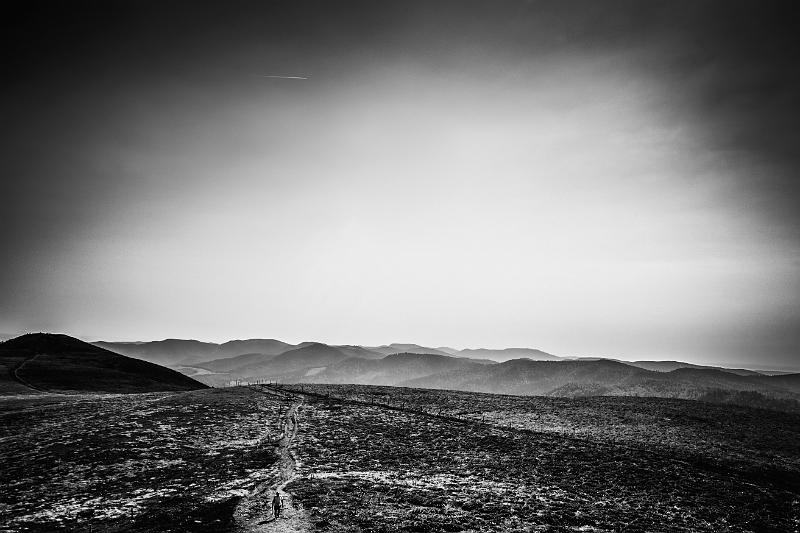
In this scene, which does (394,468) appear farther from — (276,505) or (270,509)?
(270,509)

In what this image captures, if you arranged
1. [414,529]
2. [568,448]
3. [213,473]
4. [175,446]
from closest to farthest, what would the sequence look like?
[414,529] < [213,473] < [175,446] < [568,448]

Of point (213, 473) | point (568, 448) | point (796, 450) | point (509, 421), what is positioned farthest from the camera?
point (509, 421)

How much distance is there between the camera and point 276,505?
1572 cm

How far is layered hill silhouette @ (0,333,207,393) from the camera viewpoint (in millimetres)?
54872

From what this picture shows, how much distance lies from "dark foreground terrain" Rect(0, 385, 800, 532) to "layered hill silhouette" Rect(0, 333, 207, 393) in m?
21.3

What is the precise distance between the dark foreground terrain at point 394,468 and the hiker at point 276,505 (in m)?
0.49

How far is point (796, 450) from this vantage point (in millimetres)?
27391

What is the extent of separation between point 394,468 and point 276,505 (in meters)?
7.53

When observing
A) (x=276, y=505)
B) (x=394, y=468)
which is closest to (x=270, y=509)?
(x=276, y=505)

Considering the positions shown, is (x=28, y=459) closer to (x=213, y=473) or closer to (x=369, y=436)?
(x=213, y=473)

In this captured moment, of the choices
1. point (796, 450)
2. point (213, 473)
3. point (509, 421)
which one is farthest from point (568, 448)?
point (213, 473)

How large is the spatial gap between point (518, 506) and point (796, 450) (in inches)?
1027

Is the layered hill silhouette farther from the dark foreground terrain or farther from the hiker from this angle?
the hiker

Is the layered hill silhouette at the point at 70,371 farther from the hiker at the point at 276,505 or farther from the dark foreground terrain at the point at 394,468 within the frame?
the hiker at the point at 276,505
